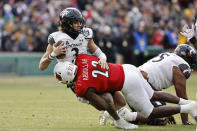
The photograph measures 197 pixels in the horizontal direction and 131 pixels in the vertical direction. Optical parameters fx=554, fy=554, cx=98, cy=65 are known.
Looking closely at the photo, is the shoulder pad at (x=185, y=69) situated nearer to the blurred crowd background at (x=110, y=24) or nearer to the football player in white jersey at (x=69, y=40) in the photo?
the football player in white jersey at (x=69, y=40)

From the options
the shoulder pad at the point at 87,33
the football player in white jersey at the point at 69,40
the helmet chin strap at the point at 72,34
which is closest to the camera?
the football player in white jersey at the point at 69,40

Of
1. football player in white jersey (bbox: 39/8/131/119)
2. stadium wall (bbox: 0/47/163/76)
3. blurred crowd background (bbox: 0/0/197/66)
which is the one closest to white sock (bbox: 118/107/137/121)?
football player in white jersey (bbox: 39/8/131/119)

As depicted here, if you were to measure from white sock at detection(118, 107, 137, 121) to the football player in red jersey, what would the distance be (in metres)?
0.41

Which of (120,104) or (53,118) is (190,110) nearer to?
(120,104)

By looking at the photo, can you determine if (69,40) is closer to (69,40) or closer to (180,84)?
(69,40)

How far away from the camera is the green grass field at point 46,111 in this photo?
8.15 m

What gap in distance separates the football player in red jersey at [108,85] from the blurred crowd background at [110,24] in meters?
11.2

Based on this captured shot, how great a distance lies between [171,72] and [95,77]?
1568 mm

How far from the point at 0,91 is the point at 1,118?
6.04m

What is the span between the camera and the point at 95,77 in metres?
7.55

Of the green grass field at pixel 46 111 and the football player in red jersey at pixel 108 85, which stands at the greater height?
the football player in red jersey at pixel 108 85

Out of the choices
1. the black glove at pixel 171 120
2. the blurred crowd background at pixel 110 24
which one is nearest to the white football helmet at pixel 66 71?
the black glove at pixel 171 120

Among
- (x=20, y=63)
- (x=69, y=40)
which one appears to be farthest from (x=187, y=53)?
(x=20, y=63)

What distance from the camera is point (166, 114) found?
7.70 meters
